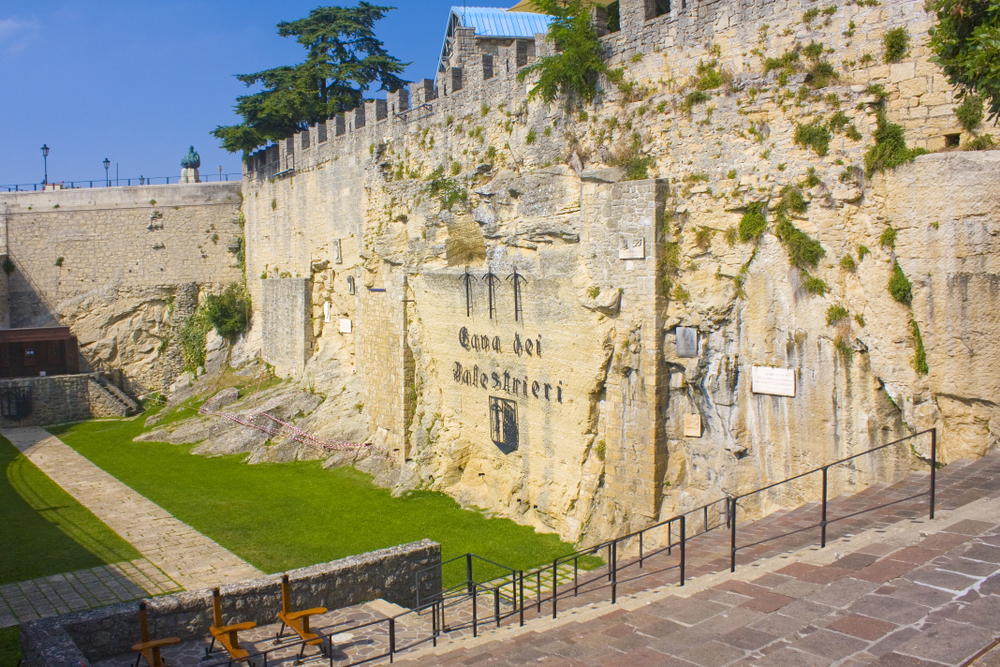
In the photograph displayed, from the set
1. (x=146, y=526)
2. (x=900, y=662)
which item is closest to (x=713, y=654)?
(x=900, y=662)

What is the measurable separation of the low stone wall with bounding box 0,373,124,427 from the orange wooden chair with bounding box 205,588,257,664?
791 inches

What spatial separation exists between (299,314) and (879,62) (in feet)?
55.7

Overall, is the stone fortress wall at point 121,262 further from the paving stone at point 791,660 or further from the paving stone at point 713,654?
the paving stone at point 791,660

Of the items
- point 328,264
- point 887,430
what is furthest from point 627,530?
point 328,264

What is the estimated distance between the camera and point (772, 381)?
A: 10.5m

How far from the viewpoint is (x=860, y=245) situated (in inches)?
383

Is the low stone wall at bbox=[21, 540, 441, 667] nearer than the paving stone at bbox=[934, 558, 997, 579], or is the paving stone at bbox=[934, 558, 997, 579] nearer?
the paving stone at bbox=[934, 558, 997, 579]

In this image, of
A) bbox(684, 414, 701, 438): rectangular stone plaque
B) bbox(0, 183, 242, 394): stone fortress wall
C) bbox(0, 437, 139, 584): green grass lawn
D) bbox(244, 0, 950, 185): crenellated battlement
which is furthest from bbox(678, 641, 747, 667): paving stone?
bbox(0, 183, 242, 394): stone fortress wall

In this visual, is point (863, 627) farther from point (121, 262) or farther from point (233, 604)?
point (121, 262)

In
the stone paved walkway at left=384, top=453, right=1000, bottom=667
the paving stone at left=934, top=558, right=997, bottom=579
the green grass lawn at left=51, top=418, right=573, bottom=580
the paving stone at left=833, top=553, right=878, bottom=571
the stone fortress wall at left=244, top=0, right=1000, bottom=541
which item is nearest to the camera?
the stone paved walkway at left=384, top=453, right=1000, bottom=667

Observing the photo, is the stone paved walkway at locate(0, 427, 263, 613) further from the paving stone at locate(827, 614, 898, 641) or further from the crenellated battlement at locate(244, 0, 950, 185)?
the crenellated battlement at locate(244, 0, 950, 185)

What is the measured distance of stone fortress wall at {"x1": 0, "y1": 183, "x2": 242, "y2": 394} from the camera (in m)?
27.7

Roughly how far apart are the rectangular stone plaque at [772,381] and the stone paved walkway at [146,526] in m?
7.38

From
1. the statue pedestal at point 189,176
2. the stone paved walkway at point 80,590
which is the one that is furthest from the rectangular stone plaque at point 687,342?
the statue pedestal at point 189,176
